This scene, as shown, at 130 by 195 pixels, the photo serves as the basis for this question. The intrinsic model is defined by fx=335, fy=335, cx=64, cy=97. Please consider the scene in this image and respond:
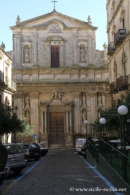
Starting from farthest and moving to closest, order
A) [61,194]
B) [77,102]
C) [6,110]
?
[77,102] → [6,110] → [61,194]

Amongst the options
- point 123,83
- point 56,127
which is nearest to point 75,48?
point 56,127

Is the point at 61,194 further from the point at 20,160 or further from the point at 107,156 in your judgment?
the point at 20,160

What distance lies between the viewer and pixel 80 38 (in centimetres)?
4038

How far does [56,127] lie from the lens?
3906 centimetres

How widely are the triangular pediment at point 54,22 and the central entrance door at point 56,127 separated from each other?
10481 millimetres

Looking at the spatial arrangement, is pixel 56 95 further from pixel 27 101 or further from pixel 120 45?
pixel 120 45

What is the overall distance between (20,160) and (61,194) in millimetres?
5235

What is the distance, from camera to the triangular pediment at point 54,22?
40312mm

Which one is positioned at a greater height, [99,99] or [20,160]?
[99,99]

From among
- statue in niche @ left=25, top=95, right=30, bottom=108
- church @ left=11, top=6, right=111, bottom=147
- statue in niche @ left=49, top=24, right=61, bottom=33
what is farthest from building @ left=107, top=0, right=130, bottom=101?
statue in niche @ left=25, top=95, right=30, bottom=108

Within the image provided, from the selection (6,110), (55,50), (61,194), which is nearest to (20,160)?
(61,194)

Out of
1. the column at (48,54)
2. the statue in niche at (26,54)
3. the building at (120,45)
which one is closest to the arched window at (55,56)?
the column at (48,54)

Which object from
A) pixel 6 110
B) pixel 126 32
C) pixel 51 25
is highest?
pixel 51 25

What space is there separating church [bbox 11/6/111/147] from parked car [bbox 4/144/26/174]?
22762mm
